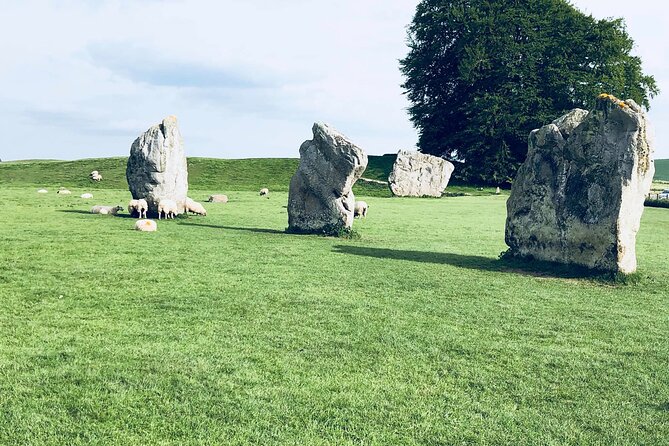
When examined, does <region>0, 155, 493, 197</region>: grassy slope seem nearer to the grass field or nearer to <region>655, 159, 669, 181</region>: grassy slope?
the grass field

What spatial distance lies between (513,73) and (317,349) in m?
44.5

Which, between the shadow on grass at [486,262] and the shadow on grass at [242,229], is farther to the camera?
the shadow on grass at [242,229]

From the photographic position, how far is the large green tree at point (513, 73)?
153ft

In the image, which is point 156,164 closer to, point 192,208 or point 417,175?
point 192,208

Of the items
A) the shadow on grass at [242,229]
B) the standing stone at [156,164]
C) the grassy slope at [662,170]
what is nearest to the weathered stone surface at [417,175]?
the standing stone at [156,164]

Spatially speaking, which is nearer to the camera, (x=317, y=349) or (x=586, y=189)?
(x=317, y=349)

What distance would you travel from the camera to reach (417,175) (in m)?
38.3

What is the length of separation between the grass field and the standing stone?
6458 mm

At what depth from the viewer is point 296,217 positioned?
58.0 feet

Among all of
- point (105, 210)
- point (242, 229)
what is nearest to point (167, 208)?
point (105, 210)

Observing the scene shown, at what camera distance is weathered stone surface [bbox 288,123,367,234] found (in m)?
17.0

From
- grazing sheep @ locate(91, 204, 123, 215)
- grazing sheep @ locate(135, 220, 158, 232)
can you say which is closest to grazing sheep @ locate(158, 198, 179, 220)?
grazing sheep @ locate(91, 204, 123, 215)

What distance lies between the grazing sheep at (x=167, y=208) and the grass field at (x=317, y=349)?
6302 millimetres

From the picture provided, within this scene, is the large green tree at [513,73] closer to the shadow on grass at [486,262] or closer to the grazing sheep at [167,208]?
the grazing sheep at [167,208]
